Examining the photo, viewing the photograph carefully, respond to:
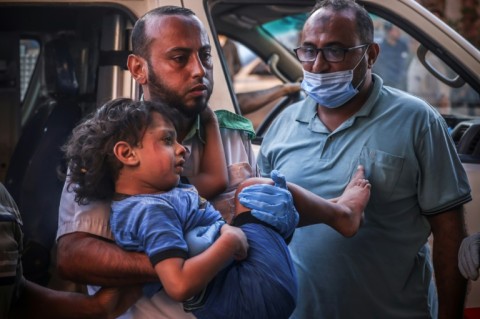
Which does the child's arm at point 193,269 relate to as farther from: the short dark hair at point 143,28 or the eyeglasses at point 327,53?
the eyeglasses at point 327,53

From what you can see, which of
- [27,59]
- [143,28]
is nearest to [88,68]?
[27,59]

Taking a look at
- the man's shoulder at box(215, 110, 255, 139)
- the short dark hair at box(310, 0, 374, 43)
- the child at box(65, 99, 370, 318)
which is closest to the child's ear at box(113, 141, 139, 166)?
the child at box(65, 99, 370, 318)

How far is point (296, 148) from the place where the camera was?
3223 millimetres

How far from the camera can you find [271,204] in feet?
7.53

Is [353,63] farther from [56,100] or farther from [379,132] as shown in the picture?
[56,100]

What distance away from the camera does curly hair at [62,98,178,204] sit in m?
2.24

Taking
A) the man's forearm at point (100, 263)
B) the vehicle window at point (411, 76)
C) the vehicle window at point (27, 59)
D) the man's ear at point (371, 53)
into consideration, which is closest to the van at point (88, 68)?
the vehicle window at point (27, 59)

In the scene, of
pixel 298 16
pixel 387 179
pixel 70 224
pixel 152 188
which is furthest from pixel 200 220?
pixel 298 16

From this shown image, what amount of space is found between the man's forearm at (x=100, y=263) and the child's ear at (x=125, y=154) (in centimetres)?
21

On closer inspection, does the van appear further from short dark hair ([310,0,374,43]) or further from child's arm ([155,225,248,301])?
child's arm ([155,225,248,301])

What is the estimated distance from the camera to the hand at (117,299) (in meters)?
2.28

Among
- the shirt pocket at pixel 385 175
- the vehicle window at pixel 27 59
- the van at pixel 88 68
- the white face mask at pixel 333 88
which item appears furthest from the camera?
the vehicle window at pixel 27 59

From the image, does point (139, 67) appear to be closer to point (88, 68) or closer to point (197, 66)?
point (197, 66)

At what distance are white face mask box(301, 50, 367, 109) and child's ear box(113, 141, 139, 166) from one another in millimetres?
1090
